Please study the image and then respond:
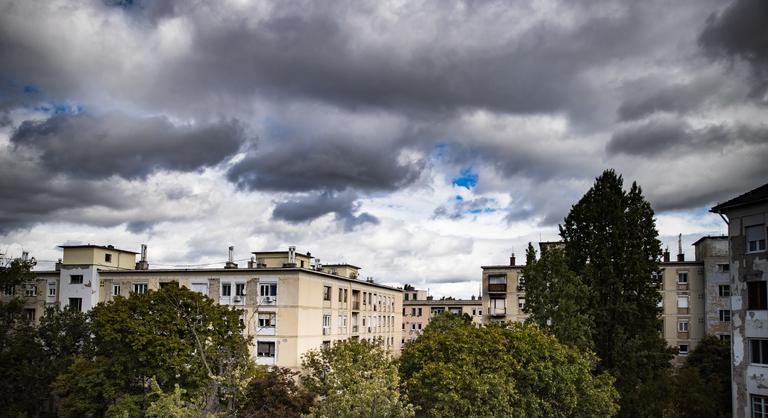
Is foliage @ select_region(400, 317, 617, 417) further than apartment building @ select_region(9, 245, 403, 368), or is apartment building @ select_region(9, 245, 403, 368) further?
apartment building @ select_region(9, 245, 403, 368)

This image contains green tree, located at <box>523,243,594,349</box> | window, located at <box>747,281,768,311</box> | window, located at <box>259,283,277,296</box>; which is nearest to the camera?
window, located at <box>747,281,768,311</box>

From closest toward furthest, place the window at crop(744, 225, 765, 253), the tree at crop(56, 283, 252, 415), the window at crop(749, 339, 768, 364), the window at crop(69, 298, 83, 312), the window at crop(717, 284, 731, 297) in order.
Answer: the window at crop(749, 339, 768, 364)
the window at crop(744, 225, 765, 253)
the tree at crop(56, 283, 252, 415)
the window at crop(69, 298, 83, 312)
the window at crop(717, 284, 731, 297)

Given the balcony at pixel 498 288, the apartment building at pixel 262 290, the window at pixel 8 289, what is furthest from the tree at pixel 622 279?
the window at pixel 8 289

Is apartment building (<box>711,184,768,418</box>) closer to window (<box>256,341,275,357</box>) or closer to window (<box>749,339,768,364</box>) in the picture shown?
window (<box>749,339,768,364</box>)

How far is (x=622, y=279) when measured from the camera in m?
A: 40.1

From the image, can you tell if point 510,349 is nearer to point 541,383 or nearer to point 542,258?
point 541,383

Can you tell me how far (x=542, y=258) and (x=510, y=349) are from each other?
9596mm

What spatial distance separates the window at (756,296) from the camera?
111 ft

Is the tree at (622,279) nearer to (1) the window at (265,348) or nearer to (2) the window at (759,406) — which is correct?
(2) the window at (759,406)

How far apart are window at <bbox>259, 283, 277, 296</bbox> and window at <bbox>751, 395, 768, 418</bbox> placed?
40080 millimetres

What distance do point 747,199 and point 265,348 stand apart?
137 ft

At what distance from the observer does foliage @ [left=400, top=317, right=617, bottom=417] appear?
28094 mm

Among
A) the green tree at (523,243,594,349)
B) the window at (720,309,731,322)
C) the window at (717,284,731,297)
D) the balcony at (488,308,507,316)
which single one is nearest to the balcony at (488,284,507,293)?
the balcony at (488,308,507,316)

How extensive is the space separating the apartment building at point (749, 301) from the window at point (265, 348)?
3831 cm
